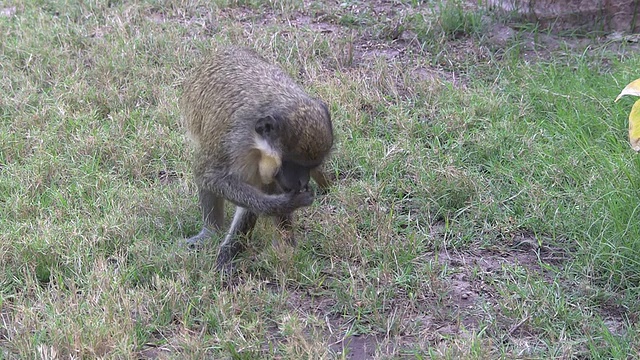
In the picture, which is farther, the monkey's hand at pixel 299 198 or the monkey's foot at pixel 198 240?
the monkey's foot at pixel 198 240

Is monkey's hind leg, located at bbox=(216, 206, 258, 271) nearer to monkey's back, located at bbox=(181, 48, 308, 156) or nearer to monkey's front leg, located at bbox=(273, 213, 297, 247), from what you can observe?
monkey's front leg, located at bbox=(273, 213, 297, 247)

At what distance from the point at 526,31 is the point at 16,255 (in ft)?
13.6

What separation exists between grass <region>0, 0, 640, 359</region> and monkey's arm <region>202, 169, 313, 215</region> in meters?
0.30

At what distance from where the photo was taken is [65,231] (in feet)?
15.0

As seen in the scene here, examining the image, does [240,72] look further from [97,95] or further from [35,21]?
[35,21]

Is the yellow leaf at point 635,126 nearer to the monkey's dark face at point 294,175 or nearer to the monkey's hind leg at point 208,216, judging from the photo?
the monkey's dark face at point 294,175

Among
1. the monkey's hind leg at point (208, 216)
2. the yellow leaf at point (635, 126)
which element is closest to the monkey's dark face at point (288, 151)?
the monkey's hind leg at point (208, 216)

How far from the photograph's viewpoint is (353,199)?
4957mm

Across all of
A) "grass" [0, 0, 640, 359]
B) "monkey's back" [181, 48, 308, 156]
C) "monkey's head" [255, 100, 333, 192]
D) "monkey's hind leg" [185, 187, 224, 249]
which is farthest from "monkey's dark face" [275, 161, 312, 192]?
"monkey's hind leg" [185, 187, 224, 249]

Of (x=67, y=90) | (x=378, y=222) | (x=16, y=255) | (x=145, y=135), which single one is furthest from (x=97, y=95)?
Answer: (x=378, y=222)

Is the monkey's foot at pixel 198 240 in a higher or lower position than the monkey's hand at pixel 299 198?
lower

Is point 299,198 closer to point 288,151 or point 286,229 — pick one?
point 288,151

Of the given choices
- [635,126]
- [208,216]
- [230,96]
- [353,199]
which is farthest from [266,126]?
[635,126]

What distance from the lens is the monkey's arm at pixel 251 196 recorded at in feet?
13.5
